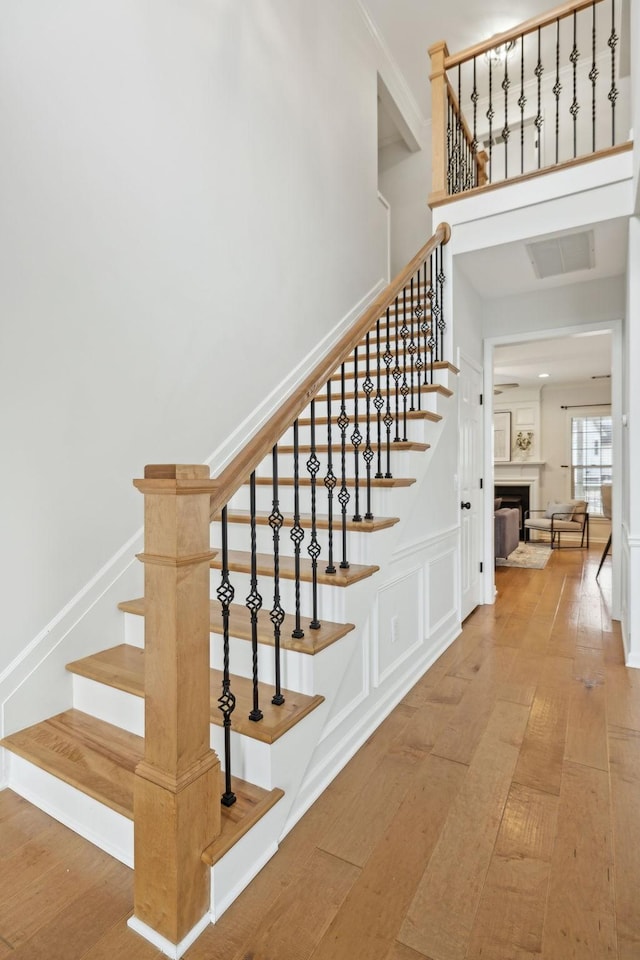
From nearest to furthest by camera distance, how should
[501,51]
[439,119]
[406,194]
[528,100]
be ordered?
[439,119] < [501,51] < [528,100] < [406,194]

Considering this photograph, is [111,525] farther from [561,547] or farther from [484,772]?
[561,547]

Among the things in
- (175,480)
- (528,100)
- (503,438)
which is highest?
(528,100)

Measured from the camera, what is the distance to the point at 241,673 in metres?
1.91

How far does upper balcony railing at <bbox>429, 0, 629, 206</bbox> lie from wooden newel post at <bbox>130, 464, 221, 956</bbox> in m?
3.25

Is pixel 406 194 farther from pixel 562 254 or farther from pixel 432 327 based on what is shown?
pixel 432 327

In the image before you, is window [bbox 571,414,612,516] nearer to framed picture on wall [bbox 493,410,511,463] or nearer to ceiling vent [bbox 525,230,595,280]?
framed picture on wall [bbox 493,410,511,463]

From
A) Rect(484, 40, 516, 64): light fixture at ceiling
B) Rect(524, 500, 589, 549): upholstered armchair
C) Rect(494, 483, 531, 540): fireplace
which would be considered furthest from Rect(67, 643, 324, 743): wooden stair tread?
Rect(494, 483, 531, 540): fireplace

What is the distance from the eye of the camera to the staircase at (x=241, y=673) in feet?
4.17

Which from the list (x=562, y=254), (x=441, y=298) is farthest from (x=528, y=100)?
(x=441, y=298)

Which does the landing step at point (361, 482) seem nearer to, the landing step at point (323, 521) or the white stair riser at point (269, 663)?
the landing step at point (323, 521)

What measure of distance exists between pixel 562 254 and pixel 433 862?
3566mm

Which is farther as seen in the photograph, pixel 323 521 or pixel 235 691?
pixel 323 521

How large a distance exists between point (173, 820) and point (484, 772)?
1.26 meters

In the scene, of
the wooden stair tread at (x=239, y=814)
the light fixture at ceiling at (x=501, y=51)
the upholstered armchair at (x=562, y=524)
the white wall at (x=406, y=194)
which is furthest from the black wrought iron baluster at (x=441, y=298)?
the upholstered armchair at (x=562, y=524)
